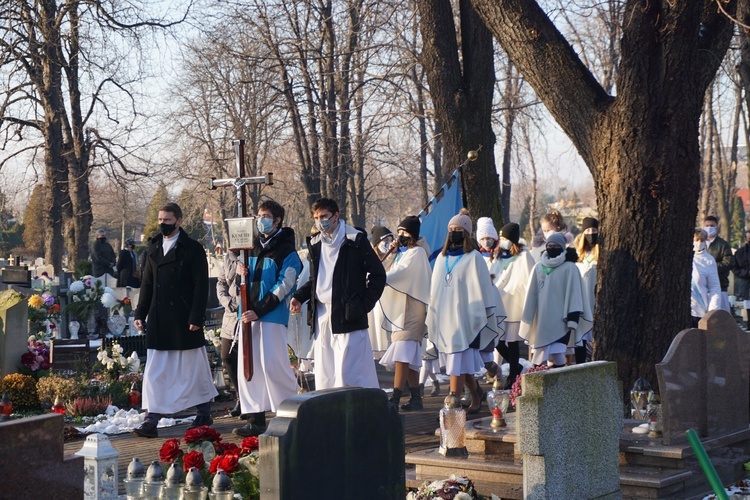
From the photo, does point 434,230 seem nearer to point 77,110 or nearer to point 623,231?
point 623,231

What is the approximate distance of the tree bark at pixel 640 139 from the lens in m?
9.47

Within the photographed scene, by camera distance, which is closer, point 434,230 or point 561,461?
point 561,461

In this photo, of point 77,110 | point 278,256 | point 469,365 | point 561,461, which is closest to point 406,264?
point 469,365

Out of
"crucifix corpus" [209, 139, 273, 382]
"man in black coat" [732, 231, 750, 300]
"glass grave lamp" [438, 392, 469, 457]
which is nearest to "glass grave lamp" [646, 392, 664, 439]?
"glass grave lamp" [438, 392, 469, 457]

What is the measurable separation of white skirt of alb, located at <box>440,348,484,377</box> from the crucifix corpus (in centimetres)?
220

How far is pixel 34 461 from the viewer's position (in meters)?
4.79

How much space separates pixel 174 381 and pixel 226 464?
4.25 meters

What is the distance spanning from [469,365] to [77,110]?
17.9 metres

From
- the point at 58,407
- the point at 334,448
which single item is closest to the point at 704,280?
the point at 58,407

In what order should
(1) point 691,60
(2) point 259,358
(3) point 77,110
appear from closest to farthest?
1. (1) point 691,60
2. (2) point 259,358
3. (3) point 77,110

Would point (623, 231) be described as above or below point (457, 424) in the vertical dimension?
above

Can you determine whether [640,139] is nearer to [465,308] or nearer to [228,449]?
[465,308]

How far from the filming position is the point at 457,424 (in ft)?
26.3

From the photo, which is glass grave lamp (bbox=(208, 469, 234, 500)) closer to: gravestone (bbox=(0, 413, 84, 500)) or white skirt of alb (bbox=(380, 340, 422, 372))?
gravestone (bbox=(0, 413, 84, 500))
